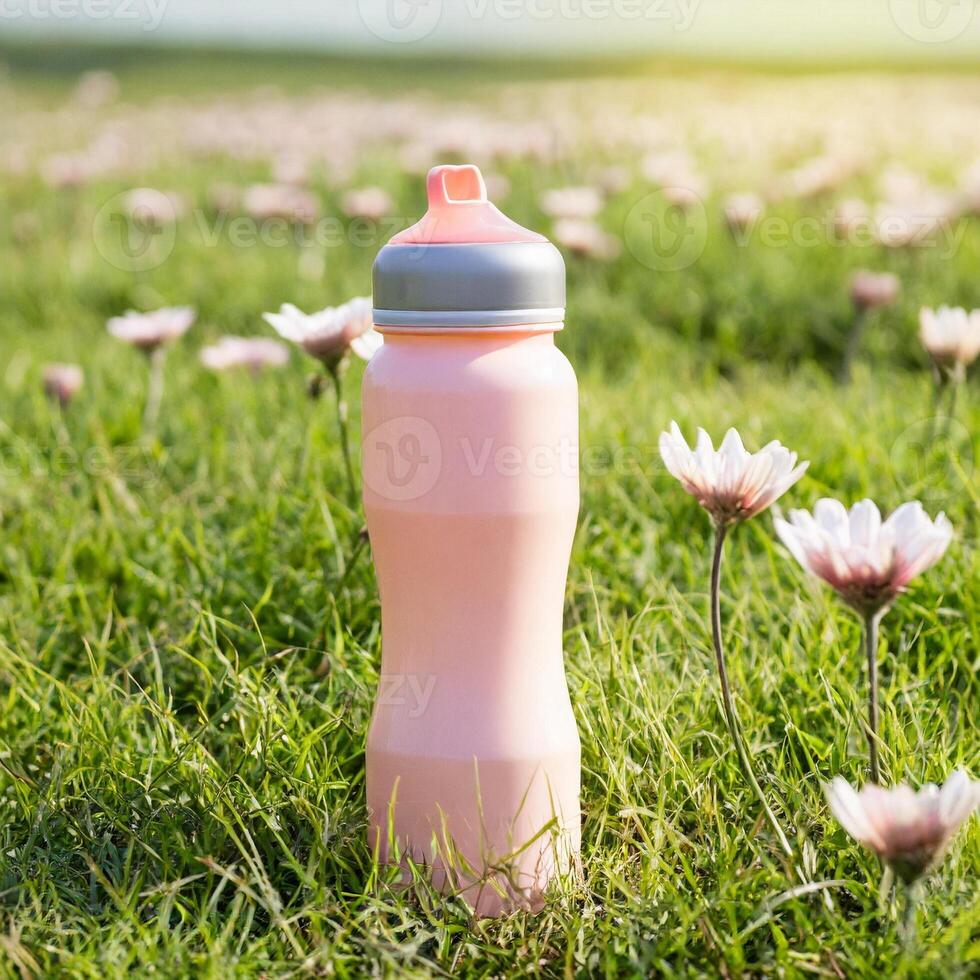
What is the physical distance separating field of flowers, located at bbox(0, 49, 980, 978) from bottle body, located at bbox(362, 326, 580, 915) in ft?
0.28

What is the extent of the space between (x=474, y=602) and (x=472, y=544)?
0.08 meters

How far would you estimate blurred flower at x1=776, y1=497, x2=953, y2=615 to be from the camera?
1.44m

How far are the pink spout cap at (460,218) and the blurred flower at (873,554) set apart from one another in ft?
1.64

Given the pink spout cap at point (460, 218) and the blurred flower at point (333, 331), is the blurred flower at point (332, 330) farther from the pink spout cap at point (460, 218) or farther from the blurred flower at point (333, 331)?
the pink spout cap at point (460, 218)

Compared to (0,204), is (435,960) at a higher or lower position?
lower

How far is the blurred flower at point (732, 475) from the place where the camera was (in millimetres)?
1581

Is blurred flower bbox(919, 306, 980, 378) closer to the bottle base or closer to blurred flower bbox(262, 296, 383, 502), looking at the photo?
blurred flower bbox(262, 296, 383, 502)

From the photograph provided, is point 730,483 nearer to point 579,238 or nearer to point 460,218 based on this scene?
point 460,218

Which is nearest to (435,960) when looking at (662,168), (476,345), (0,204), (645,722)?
(645,722)

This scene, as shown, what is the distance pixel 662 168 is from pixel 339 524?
3.04m

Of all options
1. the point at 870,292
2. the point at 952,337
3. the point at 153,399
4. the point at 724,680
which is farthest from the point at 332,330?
the point at 870,292

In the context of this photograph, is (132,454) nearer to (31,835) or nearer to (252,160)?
(31,835)

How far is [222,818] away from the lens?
169 cm

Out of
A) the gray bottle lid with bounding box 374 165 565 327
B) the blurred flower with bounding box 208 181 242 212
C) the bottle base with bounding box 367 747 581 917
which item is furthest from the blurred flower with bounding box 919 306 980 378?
the blurred flower with bounding box 208 181 242 212
